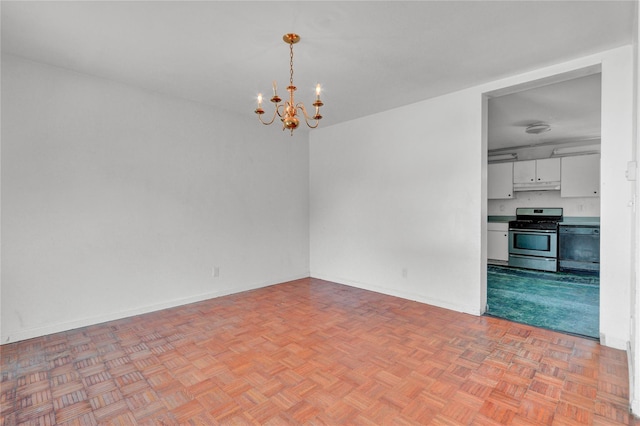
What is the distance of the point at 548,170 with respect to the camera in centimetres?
593

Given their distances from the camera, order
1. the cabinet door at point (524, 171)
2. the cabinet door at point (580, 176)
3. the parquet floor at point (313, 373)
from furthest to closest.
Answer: the cabinet door at point (524, 171) < the cabinet door at point (580, 176) < the parquet floor at point (313, 373)

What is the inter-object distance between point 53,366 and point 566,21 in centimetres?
452

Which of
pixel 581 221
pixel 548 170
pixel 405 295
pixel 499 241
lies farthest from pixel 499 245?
pixel 405 295

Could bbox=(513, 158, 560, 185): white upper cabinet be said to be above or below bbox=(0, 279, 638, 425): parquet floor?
above

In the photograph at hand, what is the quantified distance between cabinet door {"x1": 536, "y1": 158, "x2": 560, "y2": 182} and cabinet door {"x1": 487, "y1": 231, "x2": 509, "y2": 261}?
4.07ft

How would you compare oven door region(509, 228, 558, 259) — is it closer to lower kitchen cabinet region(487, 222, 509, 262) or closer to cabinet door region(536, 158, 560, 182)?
lower kitchen cabinet region(487, 222, 509, 262)

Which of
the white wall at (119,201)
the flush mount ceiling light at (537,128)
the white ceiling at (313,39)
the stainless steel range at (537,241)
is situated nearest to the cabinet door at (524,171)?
the stainless steel range at (537,241)

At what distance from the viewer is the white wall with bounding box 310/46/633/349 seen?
2.61 metres

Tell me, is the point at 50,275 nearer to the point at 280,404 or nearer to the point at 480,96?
the point at 280,404

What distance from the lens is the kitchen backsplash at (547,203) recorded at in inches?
227

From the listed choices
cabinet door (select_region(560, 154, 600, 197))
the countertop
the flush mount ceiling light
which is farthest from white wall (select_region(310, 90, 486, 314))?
cabinet door (select_region(560, 154, 600, 197))

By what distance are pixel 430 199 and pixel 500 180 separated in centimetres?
362

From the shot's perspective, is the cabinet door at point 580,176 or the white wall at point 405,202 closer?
the white wall at point 405,202

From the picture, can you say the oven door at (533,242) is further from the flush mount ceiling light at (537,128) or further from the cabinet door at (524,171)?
the flush mount ceiling light at (537,128)
